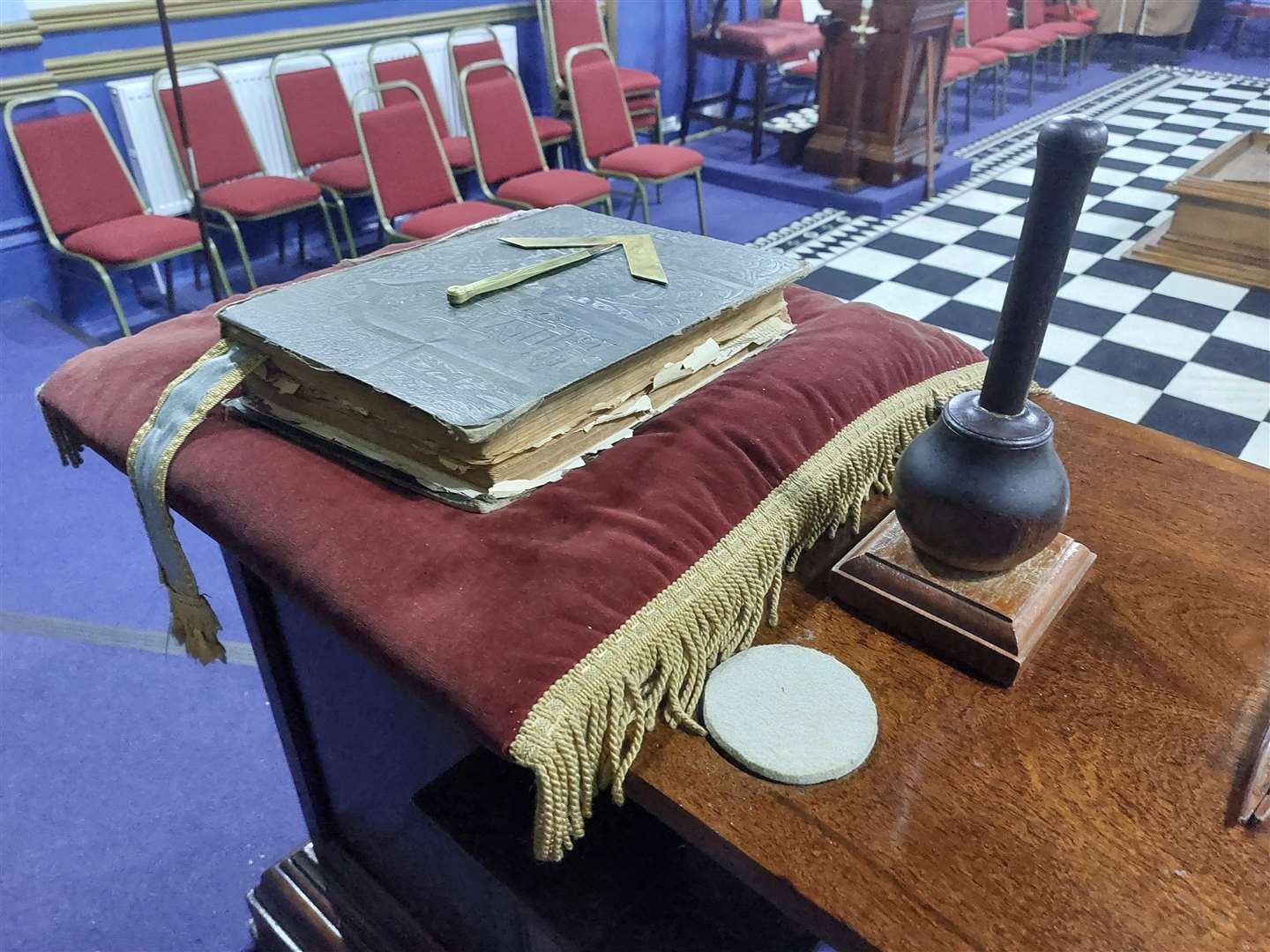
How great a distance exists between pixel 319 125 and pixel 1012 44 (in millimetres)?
3740

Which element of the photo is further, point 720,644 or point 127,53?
point 127,53

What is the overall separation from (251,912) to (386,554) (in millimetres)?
879

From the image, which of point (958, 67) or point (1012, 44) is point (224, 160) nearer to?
point (958, 67)

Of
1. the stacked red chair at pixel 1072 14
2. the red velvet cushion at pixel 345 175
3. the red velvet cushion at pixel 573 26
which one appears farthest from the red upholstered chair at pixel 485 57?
the stacked red chair at pixel 1072 14

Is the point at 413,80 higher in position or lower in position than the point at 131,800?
higher

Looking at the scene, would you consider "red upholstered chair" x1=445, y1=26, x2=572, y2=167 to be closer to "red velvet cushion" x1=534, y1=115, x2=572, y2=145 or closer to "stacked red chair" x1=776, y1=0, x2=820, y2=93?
"red velvet cushion" x1=534, y1=115, x2=572, y2=145

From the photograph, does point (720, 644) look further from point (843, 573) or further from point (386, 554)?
point (386, 554)

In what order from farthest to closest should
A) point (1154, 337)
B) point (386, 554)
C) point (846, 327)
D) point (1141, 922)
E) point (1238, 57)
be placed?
1. point (1238, 57)
2. point (1154, 337)
3. point (846, 327)
4. point (386, 554)
5. point (1141, 922)

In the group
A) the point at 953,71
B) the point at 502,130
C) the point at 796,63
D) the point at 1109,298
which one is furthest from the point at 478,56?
the point at 1109,298

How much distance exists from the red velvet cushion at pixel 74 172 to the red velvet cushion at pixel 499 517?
7.89 ft

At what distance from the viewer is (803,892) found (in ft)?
1.50

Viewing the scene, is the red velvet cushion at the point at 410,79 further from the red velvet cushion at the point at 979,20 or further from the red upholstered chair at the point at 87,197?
the red velvet cushion at the point at 979,20

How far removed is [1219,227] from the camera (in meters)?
3.24

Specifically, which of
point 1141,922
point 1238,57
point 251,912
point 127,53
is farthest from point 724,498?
point 1238,57
